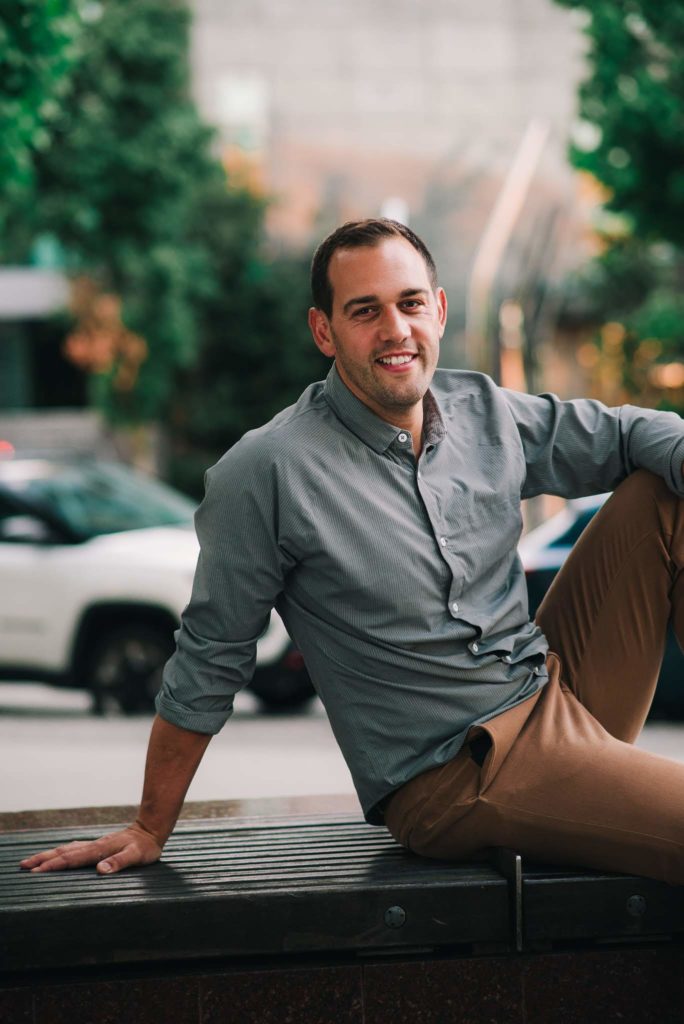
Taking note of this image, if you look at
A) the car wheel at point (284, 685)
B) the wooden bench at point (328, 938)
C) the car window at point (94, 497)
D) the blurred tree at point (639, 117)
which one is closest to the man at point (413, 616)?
the wooden bench at point (328, 938)

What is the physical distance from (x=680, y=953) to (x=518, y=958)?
35 centimetres

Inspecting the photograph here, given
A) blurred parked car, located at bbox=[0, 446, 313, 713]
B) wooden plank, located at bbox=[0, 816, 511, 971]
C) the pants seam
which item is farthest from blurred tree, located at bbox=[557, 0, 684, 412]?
wooden plank, located at bbox=[0, 816, 511, 971]

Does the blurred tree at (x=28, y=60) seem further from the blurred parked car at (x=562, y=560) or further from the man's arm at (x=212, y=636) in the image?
the man's arm at (x=212, y=636)

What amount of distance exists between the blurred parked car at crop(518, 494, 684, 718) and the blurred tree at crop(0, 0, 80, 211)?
445 centimetres

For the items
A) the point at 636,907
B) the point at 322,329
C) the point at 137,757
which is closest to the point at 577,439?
the point at 322,329

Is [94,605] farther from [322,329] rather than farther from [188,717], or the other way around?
[188,717]

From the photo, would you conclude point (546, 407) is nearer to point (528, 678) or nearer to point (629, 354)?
point (528, 678)

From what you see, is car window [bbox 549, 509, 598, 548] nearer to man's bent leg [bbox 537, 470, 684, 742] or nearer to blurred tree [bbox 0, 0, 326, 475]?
man's bent leg [bbox 537, 470, 684, 742]

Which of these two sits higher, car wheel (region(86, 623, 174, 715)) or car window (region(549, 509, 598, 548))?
car window (region(549, 509, 598, 548))

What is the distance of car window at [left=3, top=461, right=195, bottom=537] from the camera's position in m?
10.7

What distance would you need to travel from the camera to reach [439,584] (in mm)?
3297

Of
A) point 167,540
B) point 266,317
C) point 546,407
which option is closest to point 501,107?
point 266,317

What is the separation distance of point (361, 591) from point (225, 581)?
11.3 inches

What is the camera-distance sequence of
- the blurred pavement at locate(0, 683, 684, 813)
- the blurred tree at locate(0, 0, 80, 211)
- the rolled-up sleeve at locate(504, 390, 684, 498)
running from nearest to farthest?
the rolled-up sleeve at locate(504, 390, 684, 498), the blurred pavement at locate(0, 683, 684, 813), the blurred tree at locate(0, 0, 80, 211)
